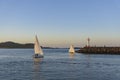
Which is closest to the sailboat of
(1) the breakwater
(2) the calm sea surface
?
(2) the calm sea surface

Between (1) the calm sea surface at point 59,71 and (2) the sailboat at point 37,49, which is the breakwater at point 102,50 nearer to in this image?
(2) the sailboat at point 37,49

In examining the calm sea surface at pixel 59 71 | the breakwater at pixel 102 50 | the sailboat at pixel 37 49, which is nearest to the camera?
the calm sea surface at pixel 59 71

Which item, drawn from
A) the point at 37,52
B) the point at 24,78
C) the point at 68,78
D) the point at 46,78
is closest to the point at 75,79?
the point at 68,78

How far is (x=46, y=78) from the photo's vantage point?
39906 mm

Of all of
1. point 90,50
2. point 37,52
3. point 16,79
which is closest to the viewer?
point 16,79

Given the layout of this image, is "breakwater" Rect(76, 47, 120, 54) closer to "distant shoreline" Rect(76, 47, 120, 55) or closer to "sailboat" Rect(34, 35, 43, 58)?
"distant shoreline" Rect(76, 47, 120, 55)

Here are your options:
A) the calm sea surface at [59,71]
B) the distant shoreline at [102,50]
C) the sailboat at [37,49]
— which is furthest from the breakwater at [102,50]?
the calm sea surface at [59,71]

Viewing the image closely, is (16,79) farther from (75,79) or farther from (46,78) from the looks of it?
(75,79)

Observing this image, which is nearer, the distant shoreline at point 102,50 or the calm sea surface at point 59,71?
the calm sea surface at point 59,71

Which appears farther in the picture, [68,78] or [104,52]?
[104,52]

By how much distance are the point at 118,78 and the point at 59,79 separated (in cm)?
770

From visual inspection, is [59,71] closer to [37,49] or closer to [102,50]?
[37,49]

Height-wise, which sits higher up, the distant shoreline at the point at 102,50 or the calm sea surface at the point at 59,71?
the distant shoreline at the point at 102,50

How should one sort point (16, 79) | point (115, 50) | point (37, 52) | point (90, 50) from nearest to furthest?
point (16, 79)
point (37, 52)
point (115, 50)
point (90, 50)
